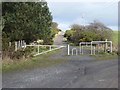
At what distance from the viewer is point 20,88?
13.8 metres

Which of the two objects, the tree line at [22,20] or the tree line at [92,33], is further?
the tree line at [92,33]

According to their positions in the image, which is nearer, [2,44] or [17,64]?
[17,64]

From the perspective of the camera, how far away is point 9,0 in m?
32.3

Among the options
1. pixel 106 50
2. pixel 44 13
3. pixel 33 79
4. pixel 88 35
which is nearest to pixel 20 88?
pixel 33 79

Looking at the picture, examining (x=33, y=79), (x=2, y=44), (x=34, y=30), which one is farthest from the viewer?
(x=34, y=30)

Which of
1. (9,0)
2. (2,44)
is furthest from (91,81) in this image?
(9,0)

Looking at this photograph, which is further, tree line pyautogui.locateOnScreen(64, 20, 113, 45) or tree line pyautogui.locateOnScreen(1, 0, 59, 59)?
tree line pyautogui.locateOnScreen(64, 20, 113, 45)

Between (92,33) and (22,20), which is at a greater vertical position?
(22,20)

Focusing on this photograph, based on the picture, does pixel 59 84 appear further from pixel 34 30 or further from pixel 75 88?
pixel 34 30

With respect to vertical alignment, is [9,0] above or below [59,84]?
above

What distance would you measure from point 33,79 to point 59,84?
2.25m

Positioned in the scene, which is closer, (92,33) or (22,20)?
(22,20)

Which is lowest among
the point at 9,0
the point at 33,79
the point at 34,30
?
the point at 33,79

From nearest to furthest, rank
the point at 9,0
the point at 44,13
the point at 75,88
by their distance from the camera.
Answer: the point at 75,88, the point at 9,0, the point at 44,13
